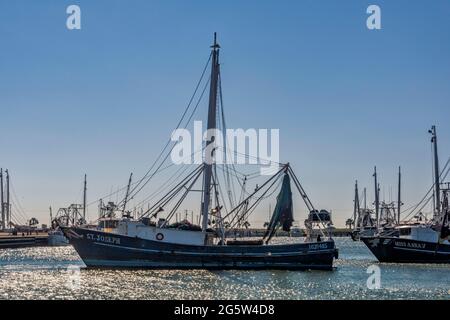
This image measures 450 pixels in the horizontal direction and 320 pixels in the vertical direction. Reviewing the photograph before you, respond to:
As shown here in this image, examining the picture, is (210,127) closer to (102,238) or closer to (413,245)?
(102,238)

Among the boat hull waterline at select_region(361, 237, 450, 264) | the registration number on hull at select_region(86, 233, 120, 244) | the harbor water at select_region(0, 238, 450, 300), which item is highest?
the registration number on hull at select_region(86, 233, 120, 244)

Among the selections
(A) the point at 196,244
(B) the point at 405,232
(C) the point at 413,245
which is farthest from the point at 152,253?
(B) the point at 405,232

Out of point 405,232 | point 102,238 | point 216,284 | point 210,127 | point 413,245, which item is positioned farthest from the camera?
point 405,232

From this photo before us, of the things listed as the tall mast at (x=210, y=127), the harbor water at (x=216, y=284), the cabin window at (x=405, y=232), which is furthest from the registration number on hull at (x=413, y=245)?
the tall mast at (x=210, y=127)

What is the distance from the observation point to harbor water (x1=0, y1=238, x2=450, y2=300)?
3969cm

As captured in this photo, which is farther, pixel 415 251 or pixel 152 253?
pixel 415 251

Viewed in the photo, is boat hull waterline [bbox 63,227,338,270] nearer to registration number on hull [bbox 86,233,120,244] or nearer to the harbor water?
registration number on hull [bbox 86,233,120,244]

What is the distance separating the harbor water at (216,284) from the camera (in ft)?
130

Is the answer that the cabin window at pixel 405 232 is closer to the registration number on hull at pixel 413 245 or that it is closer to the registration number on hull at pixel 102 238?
the registration number on hull at pixel 413 245

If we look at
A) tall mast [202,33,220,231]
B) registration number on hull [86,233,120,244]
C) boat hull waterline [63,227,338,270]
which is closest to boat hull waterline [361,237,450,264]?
boat hull waterline [63,227,338,270]

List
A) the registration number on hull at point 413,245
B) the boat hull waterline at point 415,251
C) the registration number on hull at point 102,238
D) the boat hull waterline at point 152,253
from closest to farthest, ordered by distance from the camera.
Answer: the registration number on hull at point 102,238
the boat hull waterline at point 152,253
the boat hull waterline at point 415,251
the registration number on hull at point 413,245

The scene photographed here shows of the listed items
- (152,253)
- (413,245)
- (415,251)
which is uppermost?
(413,245)

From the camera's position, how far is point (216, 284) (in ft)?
148

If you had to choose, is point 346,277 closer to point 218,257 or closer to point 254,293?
point 218,257
